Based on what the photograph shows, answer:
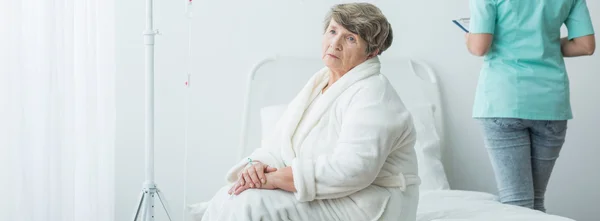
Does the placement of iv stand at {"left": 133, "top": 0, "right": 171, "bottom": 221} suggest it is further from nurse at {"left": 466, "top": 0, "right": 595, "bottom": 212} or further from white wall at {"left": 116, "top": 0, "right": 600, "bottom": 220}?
nurse at {"left": 466, "top": 0, "right": 595, "bottom": 212}

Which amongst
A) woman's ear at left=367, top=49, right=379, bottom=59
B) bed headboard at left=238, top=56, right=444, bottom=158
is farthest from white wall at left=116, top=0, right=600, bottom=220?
woman's ear at left=367, top=49, right=379, bottom=59

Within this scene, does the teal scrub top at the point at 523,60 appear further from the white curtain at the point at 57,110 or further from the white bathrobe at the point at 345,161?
the white curtain at the point at 57,110

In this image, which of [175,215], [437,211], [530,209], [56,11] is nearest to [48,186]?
[56,11]

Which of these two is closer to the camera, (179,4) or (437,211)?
(437,211)

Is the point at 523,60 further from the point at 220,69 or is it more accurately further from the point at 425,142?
the point at 220,69

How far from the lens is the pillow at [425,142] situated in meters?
3.30

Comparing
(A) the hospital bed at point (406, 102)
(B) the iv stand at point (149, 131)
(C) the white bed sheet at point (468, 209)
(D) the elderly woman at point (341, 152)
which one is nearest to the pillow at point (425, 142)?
(A) the hospital bed at point (406, 102)

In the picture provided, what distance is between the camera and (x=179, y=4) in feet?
11.0

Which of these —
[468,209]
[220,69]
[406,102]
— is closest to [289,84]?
[220,69]

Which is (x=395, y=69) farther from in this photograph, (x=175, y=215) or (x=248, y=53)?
(x=175, y=215)

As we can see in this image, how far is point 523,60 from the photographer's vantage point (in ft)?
9.09

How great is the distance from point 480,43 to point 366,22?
2.39ft

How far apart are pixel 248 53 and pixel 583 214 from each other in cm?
163

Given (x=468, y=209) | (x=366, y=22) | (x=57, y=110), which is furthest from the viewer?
(x=468, y=209)
